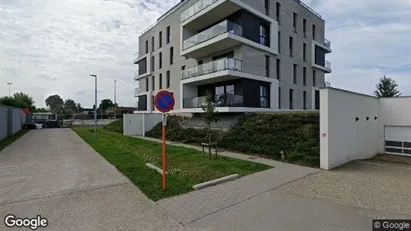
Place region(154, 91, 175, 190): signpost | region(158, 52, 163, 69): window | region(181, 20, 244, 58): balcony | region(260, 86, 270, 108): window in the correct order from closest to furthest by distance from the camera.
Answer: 1. region(154, 91, 175, 190): signpost
2. region(181, 20, 244, 58): balcony
3. region(260, 86, 270, 108): window
4. region(158, 52, 163, 69): window

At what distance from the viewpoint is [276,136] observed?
12930 mm

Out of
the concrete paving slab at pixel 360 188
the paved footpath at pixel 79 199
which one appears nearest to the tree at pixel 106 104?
the paved footpath at pixel 79 199

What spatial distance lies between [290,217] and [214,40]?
612 inches

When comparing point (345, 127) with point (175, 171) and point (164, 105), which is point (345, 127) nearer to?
point (175, 171)

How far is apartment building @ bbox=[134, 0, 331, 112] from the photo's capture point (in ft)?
59.7

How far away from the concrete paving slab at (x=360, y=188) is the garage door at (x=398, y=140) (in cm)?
527

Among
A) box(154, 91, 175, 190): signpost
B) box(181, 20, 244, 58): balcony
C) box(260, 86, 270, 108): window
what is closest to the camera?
box(154, 91, 175, 190): signpost

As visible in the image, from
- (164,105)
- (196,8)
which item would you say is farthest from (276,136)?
(196,8)

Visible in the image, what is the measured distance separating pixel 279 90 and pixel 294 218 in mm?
19209

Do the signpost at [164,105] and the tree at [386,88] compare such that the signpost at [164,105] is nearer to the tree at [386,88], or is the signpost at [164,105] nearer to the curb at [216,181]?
the curb at [216,181]

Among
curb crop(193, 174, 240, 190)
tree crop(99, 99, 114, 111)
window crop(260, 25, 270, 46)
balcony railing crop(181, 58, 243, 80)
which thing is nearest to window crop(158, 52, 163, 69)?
balcony railing crop(181, 58, 243, 80)

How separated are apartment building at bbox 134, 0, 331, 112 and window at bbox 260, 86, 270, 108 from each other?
8 centimetres

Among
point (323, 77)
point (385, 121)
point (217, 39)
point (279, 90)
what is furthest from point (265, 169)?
point (323, 77)

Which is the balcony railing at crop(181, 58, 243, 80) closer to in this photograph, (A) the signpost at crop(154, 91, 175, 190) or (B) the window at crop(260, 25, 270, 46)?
(B) the window at crop(260, 25, 270, 46)
